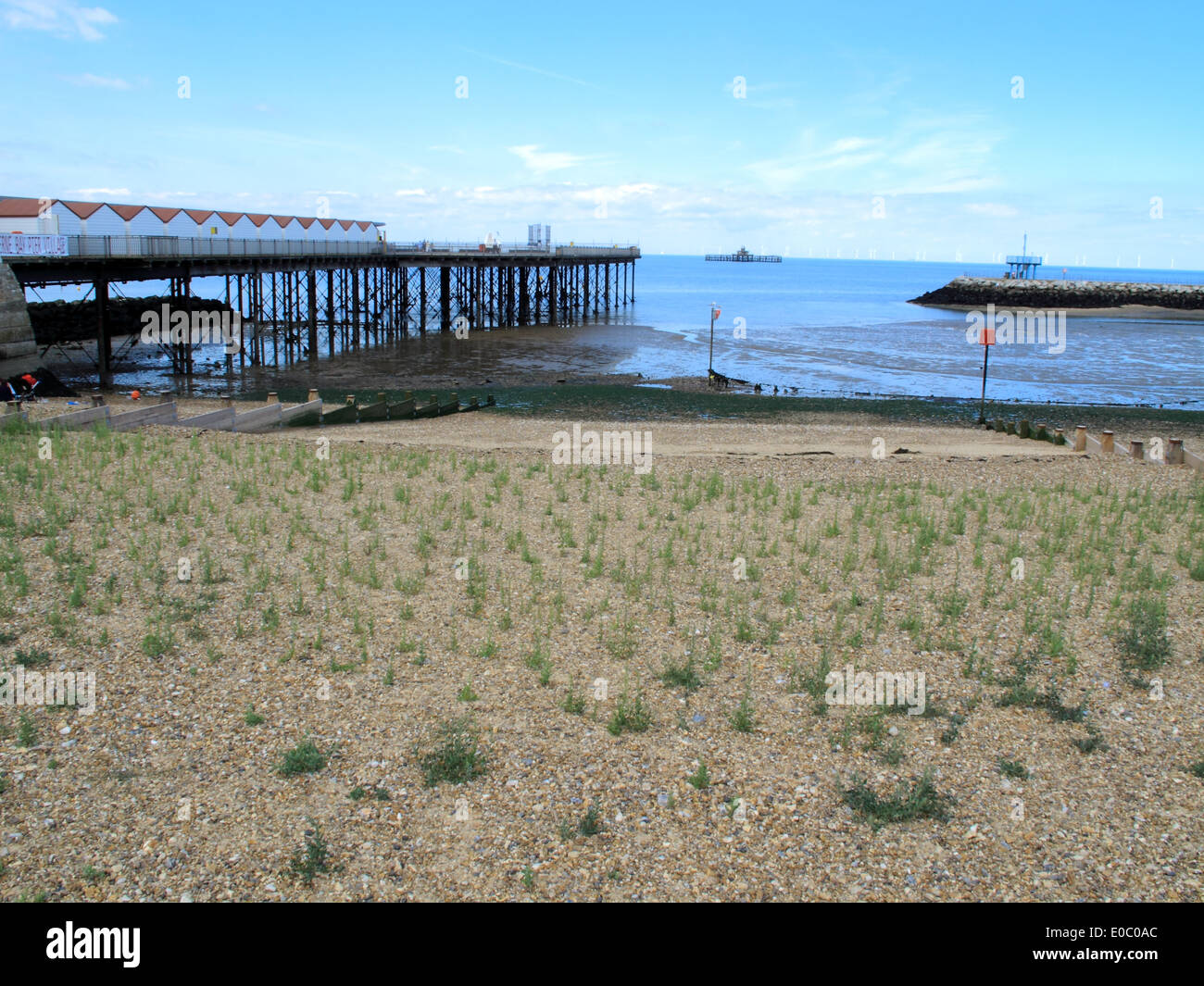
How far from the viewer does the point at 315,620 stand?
10062mm

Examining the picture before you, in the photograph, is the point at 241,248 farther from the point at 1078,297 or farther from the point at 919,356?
the point at 1078,297

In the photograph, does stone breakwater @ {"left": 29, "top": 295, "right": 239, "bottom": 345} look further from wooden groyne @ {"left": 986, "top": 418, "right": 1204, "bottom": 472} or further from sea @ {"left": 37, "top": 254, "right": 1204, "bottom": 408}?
wooden groyne @ {"left": 986, "top": 418, "right": 1204, "bottom": 472}

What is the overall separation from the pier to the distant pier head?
156ft

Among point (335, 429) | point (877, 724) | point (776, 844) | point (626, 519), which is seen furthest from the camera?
point (335, 429)

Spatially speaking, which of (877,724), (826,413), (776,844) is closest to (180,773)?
(776,844)

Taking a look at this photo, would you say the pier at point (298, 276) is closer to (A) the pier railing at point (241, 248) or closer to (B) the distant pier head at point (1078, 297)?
(A) the pier railing at point (241, 248)

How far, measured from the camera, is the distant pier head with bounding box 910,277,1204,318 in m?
103

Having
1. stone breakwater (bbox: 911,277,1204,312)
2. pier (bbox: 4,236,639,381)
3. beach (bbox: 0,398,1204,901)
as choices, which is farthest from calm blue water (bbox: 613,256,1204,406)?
beach (bbox: 0,398,1204,901)

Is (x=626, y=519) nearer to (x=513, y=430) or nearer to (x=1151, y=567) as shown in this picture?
(x=1151, y=567)

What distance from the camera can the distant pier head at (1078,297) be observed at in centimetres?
10344

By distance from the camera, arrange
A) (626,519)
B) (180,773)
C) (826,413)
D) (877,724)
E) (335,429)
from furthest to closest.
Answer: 1. (826,413)
2. (335,429)
3. (626,519)
4. (877,724)
5. (180,773)

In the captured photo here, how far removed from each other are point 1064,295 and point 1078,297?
1537 mm

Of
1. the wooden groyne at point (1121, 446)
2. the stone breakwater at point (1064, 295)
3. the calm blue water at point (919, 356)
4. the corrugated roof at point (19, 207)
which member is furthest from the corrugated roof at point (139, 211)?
the stone breakwater at point (1064, 295)
